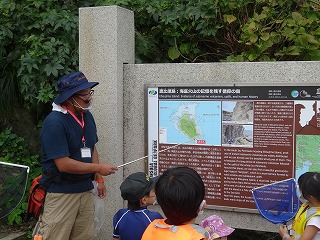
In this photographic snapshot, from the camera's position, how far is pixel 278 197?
3.69 meters

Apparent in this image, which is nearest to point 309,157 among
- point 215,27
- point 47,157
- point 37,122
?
point 215,27

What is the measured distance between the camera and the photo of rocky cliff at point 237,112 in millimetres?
4035

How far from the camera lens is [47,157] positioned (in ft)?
11.6

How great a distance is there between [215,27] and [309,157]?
1855 millimetres

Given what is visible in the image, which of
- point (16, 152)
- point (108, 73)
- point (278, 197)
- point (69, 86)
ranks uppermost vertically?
point (108, 73)

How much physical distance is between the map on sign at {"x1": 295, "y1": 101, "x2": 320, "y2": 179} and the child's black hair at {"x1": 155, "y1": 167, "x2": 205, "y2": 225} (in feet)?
6.69

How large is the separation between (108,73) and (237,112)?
4.43 feet

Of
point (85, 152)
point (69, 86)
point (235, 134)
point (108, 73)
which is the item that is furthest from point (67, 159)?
point (235, 134)

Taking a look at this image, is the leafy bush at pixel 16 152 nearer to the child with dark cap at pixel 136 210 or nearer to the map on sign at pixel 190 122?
the map on sign at pixel 190 122

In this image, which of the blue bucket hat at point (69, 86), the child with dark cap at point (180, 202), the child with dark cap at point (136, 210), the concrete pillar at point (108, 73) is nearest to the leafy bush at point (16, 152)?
the concrete pillar at point (108, 73)

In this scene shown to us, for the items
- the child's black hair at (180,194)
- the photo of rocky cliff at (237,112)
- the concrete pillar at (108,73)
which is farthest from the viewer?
the concrete pillar at (108,73)

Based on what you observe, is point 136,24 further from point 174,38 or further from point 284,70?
point 284,70

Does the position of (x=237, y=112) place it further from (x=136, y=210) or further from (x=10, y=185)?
(x=10, y=185)

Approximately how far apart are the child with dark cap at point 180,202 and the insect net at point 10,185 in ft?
6.04
